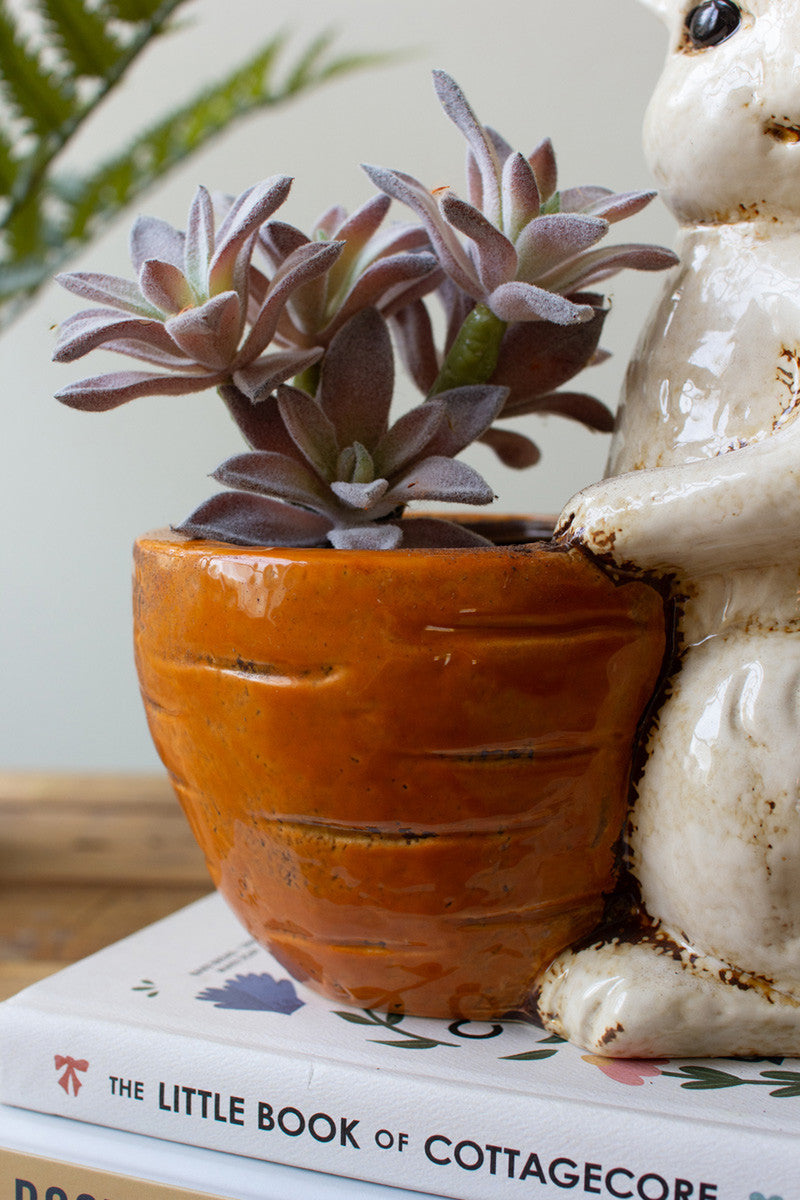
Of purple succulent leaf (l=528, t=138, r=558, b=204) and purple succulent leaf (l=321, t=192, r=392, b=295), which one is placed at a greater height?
purple succulent leaf (l=528, t=138, r=558, b=204)

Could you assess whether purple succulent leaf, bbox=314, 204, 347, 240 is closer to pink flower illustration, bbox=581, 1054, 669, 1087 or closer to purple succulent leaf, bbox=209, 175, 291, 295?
purple succulent leaf, bbox=209, 175, 291, 295

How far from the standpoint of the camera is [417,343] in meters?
0.54

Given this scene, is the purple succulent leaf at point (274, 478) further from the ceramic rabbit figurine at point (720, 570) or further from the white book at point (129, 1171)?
the white book at point (129, 1171)

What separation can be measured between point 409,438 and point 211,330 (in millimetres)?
90

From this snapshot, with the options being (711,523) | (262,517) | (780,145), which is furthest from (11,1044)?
(780,145)

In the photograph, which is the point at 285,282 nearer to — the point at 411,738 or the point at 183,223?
the point at 411,738

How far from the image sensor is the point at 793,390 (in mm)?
414

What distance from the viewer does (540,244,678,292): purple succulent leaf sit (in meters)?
0.44

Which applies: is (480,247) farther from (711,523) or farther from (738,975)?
(738,975)

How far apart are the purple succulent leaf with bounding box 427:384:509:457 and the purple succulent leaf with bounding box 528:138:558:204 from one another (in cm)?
8

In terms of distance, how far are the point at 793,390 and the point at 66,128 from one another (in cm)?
70

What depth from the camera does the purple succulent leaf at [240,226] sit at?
0.41 m

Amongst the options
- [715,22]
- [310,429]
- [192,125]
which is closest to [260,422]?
[310,429]

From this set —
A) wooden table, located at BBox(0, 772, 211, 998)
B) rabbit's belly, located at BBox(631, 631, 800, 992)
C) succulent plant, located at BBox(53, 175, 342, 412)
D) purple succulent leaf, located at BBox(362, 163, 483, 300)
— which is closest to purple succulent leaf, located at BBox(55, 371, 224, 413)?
succulent plant, located at BBox(53, 175, 342, 412)
